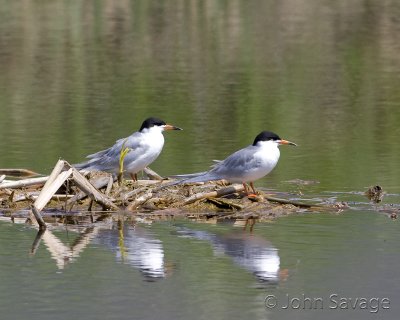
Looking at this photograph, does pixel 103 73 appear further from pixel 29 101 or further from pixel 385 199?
pixel 385 199

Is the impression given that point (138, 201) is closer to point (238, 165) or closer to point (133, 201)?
point (133, 201)

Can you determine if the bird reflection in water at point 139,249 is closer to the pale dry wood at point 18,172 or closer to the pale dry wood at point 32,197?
the pale dry wood at point 32,197

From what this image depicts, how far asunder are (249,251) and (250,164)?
1.94 metres

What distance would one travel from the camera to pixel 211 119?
808 inches

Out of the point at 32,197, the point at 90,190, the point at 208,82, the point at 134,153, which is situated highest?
the point at 134,153

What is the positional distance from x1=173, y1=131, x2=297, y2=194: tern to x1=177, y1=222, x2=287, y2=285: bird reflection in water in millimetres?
1081

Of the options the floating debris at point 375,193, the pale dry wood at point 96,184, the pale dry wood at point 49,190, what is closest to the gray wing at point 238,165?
the pale dry wood at point 96,184

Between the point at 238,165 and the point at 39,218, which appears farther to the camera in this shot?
the point at 238,165

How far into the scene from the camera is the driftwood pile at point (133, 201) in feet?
41.5

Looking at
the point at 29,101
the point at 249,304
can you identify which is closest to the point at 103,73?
the point at 29,101

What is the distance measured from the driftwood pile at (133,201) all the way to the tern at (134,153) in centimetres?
52

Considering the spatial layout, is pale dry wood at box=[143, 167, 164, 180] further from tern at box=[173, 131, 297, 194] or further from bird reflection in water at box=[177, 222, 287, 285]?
bird reflection in water at box=[177, 222, 287, 285]

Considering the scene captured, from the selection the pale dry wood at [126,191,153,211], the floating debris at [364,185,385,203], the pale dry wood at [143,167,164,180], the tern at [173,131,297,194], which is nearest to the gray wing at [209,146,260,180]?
the tern at [173,131,297,194]

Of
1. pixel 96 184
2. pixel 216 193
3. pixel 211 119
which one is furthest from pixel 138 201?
pixel 211 119
